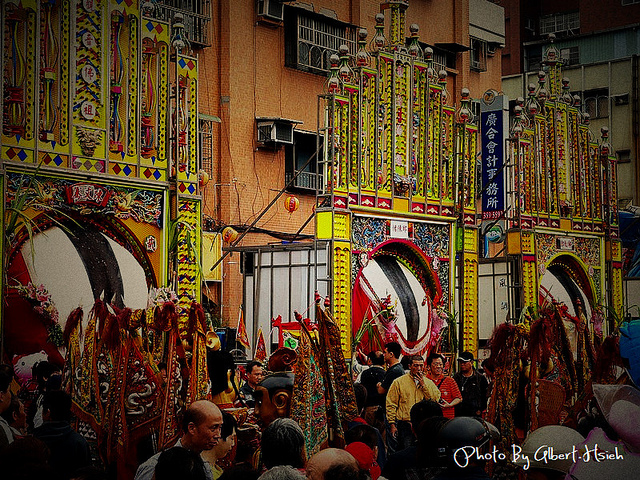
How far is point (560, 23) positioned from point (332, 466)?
31382mm

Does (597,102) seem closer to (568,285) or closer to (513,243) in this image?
(568,285)

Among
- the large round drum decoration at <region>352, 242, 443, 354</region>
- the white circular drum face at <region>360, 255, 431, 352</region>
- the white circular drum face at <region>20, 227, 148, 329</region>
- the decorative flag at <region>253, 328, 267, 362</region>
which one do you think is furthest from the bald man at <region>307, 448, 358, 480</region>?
the white circular drum face at <region>360, 255, 431, 352</region>

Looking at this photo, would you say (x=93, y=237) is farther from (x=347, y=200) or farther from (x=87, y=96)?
(x=347, y=200)

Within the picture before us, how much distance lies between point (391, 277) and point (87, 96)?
251 inches

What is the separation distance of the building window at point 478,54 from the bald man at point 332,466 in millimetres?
25045

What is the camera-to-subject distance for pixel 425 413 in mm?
6891

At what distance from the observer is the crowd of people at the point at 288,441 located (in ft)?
15.1

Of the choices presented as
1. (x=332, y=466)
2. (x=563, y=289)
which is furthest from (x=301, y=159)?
(x=332, y=466)

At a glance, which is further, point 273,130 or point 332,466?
point 273,130

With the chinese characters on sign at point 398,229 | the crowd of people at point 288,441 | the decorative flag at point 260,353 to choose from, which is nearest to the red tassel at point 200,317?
the crowd of people at point 288,441

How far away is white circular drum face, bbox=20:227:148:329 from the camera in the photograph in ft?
39.4

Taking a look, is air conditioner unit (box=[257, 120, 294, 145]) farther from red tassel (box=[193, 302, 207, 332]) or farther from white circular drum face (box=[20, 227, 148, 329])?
red tassel (box=[193, 302, 207, 332])

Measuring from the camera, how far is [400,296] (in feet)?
54.6

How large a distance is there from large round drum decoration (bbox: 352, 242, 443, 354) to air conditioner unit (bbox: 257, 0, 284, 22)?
7.24 m
